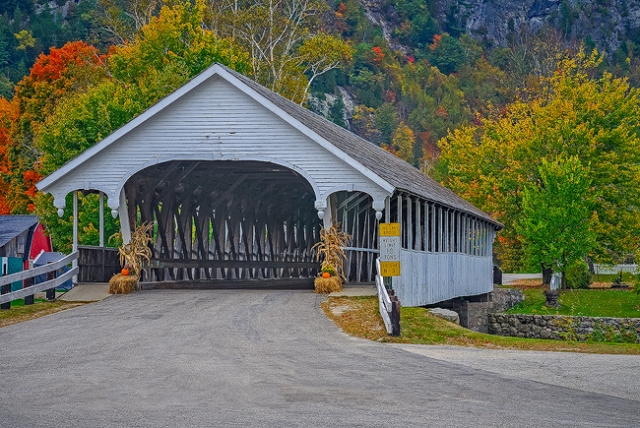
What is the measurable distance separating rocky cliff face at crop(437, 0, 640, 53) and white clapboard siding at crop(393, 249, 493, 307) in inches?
4825

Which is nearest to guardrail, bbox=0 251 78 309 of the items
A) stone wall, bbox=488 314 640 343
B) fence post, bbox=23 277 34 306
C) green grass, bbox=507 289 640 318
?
fence post, bbox=23 277 34 306

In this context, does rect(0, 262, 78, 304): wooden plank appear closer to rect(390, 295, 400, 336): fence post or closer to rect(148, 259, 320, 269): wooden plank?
rect(148, 259, 320, 269): wooden plank

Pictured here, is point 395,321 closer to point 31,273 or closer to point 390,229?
point 390,229

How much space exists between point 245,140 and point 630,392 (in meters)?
13.9

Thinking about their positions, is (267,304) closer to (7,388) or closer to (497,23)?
(7,388)

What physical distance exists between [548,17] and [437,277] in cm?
14028

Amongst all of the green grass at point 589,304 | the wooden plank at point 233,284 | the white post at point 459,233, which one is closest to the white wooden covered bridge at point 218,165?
the wooden plank at point 233,284

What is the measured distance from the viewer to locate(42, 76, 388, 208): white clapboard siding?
22.8 m

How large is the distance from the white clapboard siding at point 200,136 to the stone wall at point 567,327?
12.2 meters

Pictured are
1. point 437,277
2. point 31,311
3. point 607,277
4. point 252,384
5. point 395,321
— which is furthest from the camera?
point 607,277

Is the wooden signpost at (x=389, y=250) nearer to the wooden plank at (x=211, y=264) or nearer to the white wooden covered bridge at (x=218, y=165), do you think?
the white wooden covered bridge at (x=218, y=165)

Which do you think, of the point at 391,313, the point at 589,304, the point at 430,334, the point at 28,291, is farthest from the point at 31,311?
the point at 589,304

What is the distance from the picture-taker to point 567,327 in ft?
104

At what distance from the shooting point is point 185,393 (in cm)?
1015
